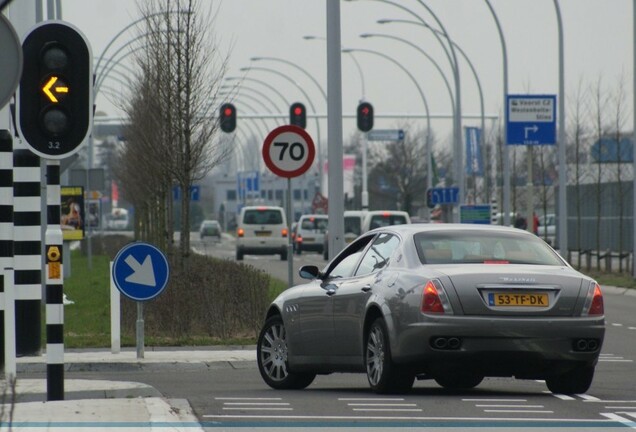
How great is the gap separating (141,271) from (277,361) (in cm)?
327

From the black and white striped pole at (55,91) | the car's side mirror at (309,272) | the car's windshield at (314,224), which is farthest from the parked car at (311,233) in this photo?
the black and white striped pole at (55,91)

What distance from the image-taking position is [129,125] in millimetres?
40469

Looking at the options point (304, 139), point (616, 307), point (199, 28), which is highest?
point (199, 28)

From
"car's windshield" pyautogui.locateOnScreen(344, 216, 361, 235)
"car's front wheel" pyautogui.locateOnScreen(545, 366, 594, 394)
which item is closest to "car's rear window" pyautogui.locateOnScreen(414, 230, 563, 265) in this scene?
"car's front wheel" pyautogui.locateOnScreen(545, 366, 594, 394)

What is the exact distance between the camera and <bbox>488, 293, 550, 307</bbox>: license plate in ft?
39.8

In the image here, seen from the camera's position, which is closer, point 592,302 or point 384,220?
point 592,302

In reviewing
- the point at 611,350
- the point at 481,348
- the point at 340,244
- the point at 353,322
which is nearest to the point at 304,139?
the point at 340,244

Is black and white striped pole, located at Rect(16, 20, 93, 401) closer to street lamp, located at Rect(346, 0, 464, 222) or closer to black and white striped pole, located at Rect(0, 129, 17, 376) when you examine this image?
black and white striped pole, located at Rect(0, 129, 17, 376)

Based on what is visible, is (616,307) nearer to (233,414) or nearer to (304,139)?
(304,139)

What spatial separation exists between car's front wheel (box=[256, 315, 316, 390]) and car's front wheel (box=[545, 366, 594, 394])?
2.17 meters

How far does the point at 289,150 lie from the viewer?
19.9m

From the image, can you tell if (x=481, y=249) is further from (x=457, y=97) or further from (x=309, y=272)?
(x=457, y=97)

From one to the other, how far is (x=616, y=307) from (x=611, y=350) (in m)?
10.4

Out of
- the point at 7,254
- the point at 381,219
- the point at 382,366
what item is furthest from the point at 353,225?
the point at 382,366
